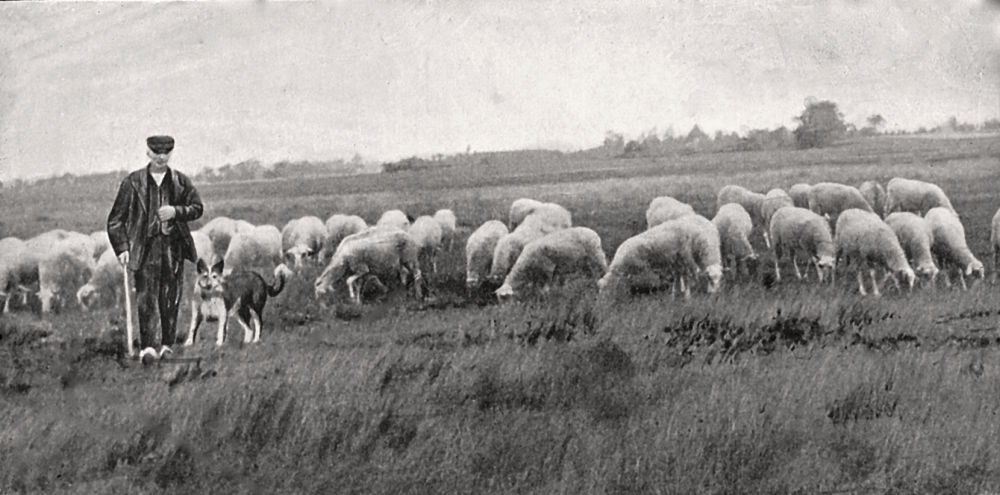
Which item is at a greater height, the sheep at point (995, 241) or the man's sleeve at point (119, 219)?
the man's sleeve at point (119, 219)

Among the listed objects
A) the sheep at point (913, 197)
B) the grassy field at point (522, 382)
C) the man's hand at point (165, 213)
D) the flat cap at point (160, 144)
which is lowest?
the grassy field at point (522, 382)

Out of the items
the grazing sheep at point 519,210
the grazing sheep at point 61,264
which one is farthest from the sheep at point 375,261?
the grazing sheep at point 61,264

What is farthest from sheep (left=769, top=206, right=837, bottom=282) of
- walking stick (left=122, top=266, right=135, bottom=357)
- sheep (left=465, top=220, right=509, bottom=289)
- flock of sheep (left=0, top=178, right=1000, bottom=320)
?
walking stick (left=122, top=266, right=135, bottom=357)

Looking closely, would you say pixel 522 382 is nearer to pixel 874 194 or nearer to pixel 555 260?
pixel 555 260

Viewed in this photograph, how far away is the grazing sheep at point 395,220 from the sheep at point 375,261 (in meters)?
0.03

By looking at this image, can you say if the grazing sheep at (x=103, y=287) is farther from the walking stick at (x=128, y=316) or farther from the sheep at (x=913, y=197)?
the sheep at (x=913, y=197)

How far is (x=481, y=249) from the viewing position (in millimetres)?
6102

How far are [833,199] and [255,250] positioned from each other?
3825mm

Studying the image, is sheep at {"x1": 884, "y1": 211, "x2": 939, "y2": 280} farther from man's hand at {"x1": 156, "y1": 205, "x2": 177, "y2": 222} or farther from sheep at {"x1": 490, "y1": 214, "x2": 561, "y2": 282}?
man's hand at {"x1": 156, "y1": 205, "x2": 177, "y2": 222}

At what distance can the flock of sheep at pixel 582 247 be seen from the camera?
5.76 metres

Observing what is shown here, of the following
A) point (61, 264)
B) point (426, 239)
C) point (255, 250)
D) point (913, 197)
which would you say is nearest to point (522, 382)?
point (426, 239)

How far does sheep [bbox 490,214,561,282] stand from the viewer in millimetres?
6078

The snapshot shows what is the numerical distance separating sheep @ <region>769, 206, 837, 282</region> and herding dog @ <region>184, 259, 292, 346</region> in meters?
3.35

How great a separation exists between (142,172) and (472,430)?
255 centimetres
